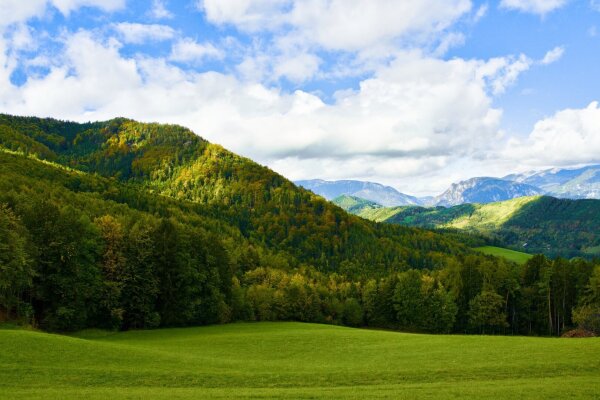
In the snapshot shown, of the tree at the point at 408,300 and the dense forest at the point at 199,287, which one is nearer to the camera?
the dense forest at the point at 199,287

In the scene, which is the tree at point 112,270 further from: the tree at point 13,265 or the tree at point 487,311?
the tree at point 487,311

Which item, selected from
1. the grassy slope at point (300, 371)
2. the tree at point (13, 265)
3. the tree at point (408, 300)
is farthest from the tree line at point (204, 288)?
the grassy slope at point (300, 371)

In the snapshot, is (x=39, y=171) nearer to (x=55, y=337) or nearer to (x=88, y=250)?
(x=88, y=250)

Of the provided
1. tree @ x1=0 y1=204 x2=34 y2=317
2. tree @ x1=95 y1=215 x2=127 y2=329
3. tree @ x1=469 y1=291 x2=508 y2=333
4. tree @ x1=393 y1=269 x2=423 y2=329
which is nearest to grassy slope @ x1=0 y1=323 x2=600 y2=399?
tree @ x1=0 y1=204 x2=34 y2=317

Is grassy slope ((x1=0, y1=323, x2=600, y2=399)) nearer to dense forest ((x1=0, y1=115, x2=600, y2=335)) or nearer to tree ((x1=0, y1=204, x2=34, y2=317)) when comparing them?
tree ((x1=0, y1=204, x2=34, y2=317))

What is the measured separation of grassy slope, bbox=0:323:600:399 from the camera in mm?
25547

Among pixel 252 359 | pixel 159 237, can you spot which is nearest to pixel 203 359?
pixel 252 359

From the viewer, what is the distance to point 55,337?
40750 mm

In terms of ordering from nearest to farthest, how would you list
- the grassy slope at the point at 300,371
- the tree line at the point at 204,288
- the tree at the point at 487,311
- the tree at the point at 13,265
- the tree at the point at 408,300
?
the grassy slope at the point at 300,371, the tree at the point at 13,265, the tree line at the point at 204,288, the tree at the point at 487,311, the tree at the point at 408,300

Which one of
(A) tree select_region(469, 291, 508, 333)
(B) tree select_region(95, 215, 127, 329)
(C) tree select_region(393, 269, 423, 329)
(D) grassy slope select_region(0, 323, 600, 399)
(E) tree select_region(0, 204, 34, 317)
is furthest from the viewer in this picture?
(C) tree select_region(393, 269, 423, 329)

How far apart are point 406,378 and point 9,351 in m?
30.3

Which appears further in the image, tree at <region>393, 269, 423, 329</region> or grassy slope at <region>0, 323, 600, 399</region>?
tree at <region>393, 269, 423, 329</region>

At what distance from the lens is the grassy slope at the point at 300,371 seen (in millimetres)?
25547

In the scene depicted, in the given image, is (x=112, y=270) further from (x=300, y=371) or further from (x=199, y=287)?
(x=300, y=371)
